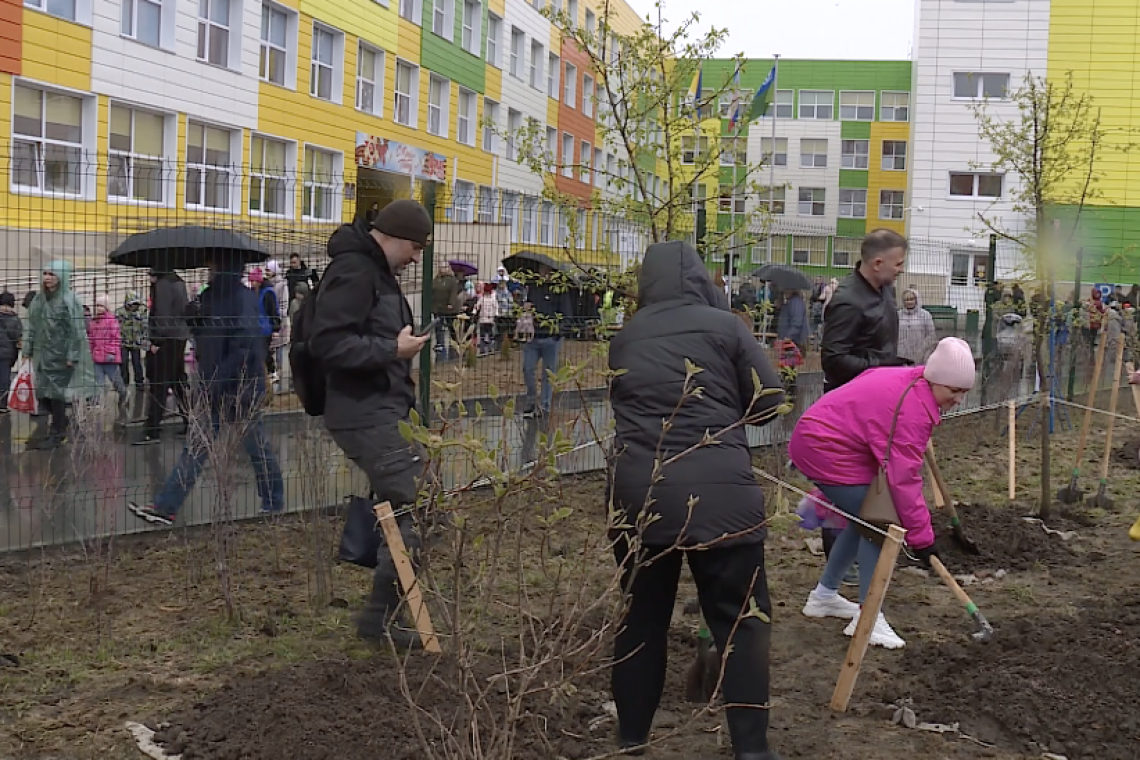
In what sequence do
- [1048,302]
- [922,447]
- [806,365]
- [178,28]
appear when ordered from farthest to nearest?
[178,28], [1048,302], [806,365], [922,447]

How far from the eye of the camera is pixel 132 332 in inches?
300

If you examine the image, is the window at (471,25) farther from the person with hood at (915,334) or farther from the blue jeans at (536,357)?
the blue jeans at (536,357)

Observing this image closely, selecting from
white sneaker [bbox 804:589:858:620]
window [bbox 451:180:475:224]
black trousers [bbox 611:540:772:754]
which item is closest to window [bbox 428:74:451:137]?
window [bbox 451:180:475:224]

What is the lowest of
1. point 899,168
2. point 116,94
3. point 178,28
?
point 116,94

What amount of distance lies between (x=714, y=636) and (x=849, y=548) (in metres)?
2.00

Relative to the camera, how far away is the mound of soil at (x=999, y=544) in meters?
6.86

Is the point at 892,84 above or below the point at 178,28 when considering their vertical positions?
above

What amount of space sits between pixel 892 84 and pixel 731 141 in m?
54.6

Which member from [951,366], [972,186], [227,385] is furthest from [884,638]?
[972,186]

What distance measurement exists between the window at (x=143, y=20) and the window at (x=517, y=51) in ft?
59.6

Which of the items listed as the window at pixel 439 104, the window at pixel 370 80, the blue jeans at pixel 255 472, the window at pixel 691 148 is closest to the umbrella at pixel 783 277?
the window at pixel 691 148

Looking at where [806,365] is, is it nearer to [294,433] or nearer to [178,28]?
[294,433]

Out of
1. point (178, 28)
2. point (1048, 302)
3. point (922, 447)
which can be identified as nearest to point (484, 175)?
point (178, 28)

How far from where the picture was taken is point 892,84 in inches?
2271
